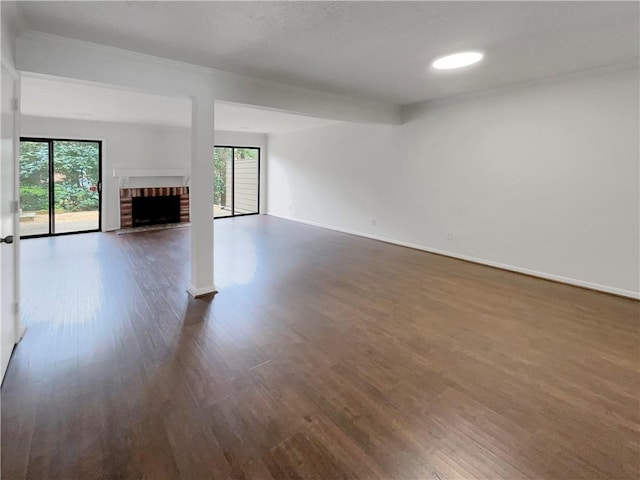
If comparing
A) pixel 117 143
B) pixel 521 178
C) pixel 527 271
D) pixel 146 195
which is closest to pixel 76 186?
pixel 117 143

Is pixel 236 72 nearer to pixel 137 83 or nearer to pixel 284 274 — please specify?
pixel 137 83

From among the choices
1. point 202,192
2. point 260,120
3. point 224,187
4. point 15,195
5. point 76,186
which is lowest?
point 15,195

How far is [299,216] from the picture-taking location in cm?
911

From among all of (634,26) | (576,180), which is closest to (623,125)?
(576,180)

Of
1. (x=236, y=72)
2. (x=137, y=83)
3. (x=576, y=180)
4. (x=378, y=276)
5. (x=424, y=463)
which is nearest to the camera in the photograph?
(x=424, y=463)

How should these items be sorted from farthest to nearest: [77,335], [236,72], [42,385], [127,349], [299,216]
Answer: [299,216], [236,72], [77,335], [127,349], [42,385]

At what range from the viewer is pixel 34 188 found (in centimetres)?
668

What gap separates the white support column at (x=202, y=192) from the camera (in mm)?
3596

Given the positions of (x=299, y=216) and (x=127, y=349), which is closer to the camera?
(x=127, y=349)

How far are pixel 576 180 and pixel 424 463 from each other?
4016 millimetres

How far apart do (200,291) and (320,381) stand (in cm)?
204

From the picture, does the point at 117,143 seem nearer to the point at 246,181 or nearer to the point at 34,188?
the point at 34,188

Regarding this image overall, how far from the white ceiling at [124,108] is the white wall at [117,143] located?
0.23 meters

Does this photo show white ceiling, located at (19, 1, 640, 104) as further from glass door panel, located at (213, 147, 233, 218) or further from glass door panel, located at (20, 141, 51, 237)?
glass door panel, located at (213, 147, 233, 218)
